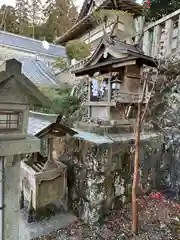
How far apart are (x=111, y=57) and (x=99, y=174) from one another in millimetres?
2831

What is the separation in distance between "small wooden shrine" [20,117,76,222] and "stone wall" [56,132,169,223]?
1.30 feet

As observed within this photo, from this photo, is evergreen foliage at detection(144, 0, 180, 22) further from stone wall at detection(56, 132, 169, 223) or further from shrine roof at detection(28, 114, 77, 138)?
shrine roof at detection(28, 114, 77, 138)

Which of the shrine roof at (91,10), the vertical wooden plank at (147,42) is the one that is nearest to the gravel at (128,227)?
the vertical wooden plank at (147,42)

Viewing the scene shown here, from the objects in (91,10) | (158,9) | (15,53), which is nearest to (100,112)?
(158,9)

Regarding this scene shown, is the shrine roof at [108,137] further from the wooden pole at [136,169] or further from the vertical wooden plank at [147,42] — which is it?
the vertical wooden plank at [147,42]

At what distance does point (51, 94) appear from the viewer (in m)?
8.29

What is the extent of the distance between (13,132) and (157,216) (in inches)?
145

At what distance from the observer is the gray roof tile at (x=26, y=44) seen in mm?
14035

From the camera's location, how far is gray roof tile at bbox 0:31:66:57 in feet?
46.0

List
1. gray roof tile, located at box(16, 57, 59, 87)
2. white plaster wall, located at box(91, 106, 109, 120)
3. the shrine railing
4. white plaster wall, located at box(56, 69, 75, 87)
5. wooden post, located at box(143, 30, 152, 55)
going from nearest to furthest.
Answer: the shrine railing < white plaster wall, located at box(91, 106, 109, 120) < wooden post, located at box(143, 30, 152, 55) < gray roof tile, located at box(16, 57, 59, 87) < white plaster wall, located at box(56, 69, 75, 87)

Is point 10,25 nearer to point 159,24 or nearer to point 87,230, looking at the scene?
point 159,24

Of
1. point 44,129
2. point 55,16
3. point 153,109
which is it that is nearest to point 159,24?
point 153,109

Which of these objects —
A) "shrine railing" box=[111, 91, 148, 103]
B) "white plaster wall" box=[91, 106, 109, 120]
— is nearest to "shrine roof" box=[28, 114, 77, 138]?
"white plaster wall" box=[91, 106, 109, 120]

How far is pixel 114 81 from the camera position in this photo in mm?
4422
